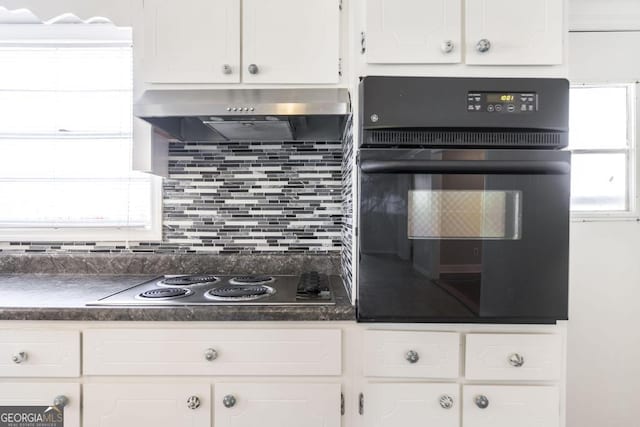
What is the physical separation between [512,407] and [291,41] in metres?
1.49

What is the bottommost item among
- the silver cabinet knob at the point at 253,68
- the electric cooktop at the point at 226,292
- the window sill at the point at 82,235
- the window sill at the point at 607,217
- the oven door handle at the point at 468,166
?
the electric cooktop at the point at 226,292

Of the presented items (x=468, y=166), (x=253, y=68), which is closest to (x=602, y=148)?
(x=468, y=166)

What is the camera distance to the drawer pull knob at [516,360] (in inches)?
43.1

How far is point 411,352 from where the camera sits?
1.10m

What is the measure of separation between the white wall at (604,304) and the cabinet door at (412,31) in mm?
923

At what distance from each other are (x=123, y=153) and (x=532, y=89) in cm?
180

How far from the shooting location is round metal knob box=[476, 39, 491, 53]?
1130 millimetres

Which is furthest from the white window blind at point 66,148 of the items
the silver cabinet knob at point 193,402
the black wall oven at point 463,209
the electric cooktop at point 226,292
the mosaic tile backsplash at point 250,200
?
the black wall oven at point 463,209

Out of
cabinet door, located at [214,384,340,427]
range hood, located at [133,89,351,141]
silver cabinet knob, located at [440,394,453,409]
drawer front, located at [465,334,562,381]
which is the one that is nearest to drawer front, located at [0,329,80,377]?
cabinet door, located at [214,384,340,427]

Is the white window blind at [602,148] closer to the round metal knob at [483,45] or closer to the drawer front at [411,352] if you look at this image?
the round metal knob at [483,45]

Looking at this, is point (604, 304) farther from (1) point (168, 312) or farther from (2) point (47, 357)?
(2) point (47, 357)

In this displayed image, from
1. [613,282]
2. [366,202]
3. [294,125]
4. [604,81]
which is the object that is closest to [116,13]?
[294,125]

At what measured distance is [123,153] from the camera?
1.71m

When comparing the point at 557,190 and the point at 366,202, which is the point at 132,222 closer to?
the point at 366,202
